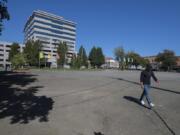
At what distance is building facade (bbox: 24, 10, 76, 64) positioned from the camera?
12550 cm

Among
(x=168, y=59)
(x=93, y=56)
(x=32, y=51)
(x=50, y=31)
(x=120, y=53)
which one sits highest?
(x=50, y=31)

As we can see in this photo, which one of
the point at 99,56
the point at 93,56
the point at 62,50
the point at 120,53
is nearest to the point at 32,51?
the point at 62,50

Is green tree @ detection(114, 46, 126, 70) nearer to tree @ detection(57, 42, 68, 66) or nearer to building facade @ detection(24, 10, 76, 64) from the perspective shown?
building facade @ detection(24, 10, 76, 64)

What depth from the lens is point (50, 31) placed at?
133 meters

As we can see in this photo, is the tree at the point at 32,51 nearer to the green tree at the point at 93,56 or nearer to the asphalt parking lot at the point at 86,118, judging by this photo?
the green tree at the point at 93,56

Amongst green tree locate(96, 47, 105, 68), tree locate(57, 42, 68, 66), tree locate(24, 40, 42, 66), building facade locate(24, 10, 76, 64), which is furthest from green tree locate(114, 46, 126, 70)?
tree locate(24, 40, 42, 66)

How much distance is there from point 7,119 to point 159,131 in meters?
4.33

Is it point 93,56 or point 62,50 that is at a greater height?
point 62,50

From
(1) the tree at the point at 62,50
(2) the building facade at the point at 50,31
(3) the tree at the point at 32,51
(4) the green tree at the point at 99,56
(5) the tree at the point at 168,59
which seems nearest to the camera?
(3) the tree at the point at 32,51

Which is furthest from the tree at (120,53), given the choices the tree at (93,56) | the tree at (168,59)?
the tree at (168,59)

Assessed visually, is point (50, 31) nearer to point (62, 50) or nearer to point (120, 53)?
point (120, 53)

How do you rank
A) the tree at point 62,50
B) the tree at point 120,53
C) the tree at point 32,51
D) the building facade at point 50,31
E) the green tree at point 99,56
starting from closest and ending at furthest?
the tree at point 32,51 → the tree at point 62,50 → the tree at point 120,53 → the green tree at point 99,56 → the building facade at point 50,31

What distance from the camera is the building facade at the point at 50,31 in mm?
125500

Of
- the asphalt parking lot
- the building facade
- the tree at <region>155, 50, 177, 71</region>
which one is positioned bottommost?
the asphalt parking lot
